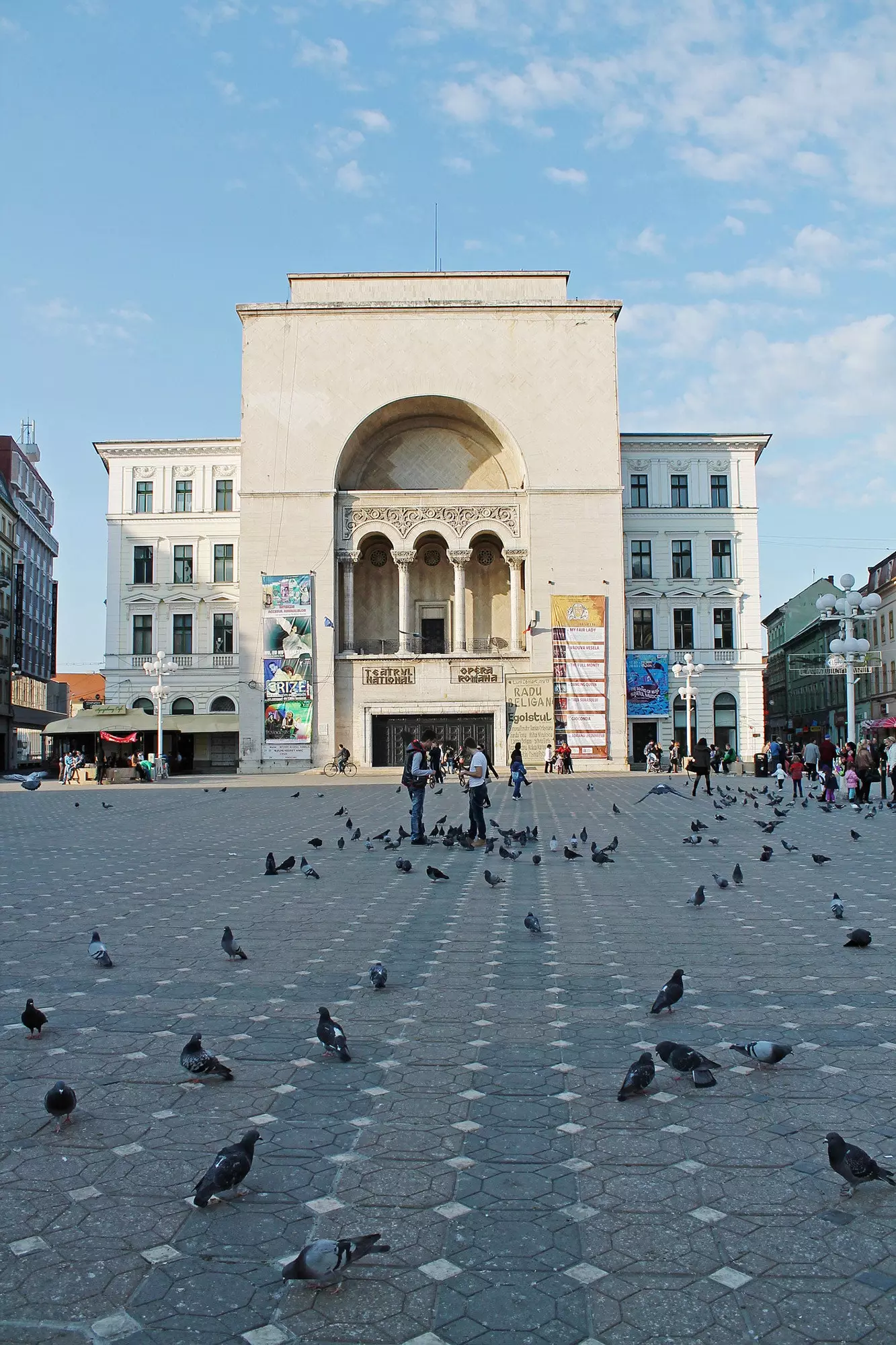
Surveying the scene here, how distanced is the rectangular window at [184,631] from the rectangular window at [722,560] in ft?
92.8

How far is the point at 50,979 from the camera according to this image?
785 cm

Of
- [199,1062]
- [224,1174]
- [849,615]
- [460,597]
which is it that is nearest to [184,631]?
[460,597]

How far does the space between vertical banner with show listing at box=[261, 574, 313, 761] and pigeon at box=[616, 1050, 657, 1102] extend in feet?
141

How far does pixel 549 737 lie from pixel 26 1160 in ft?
143

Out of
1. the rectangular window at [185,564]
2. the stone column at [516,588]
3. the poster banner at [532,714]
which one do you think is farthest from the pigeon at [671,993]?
the rectangular window at [185,564]

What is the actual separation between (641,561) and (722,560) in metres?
4.39

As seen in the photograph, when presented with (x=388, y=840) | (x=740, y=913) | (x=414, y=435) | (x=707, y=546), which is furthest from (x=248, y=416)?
(x=740, y=913)

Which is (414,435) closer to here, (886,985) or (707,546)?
(707,546)

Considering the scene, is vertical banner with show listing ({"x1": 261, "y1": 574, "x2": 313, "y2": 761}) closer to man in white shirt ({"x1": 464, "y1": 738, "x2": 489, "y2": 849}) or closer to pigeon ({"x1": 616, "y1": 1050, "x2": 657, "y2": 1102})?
man in white shirt ({"x1": 464, "y1": 738, "x2": 489, "y2": 849})

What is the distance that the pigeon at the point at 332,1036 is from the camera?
18.9 feet

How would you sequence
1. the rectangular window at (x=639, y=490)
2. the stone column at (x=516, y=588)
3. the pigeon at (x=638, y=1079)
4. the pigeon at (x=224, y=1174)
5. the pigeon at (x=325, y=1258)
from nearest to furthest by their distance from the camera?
the pigeon at (x=325, y=1258) < the pigeon at (x=224, y=1174) < the pigeon at (x=638, y=1079) < the stone column at (x=516, y=588) < the rectangular window at (x=639, y=490)

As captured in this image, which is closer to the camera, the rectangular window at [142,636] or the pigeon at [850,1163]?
the pigeon at [850,1163]

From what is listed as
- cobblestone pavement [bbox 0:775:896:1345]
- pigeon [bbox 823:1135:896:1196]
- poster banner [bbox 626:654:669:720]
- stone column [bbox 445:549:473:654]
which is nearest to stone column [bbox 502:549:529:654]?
stone column [bbox 445:549:473:654]

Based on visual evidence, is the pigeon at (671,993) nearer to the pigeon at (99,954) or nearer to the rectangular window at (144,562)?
the pigeon at (99,954)
